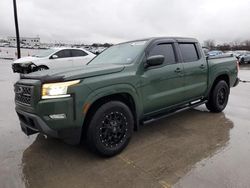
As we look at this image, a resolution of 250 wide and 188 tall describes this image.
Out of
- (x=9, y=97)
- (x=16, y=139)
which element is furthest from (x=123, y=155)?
(x=9, y=97)

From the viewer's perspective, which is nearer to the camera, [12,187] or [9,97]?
[12,187]

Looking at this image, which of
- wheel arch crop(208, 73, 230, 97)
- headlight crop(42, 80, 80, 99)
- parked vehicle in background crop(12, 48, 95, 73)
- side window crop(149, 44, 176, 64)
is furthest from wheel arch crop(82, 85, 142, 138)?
parked vehicle in background crop(12, 48, 95, 73)

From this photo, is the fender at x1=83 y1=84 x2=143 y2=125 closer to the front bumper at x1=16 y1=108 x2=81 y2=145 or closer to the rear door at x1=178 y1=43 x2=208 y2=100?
the front bumper at x1=16 y1=108 x2=81 y2=145

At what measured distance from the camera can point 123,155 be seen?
3.63 meters

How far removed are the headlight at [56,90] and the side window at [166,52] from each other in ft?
5.82

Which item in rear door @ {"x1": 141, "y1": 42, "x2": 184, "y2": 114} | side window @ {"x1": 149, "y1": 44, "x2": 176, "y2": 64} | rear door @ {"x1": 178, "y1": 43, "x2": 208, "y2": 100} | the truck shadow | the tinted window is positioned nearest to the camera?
the truck shadow

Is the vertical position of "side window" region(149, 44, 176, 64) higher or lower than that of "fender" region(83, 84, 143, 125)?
higher

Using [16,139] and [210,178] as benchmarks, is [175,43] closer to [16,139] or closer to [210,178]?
[210,178]

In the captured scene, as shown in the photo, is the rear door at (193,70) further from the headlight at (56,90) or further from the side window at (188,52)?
the headlight at (56,90)

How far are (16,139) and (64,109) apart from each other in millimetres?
1768

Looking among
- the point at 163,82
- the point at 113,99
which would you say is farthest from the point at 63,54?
the point at 113,99

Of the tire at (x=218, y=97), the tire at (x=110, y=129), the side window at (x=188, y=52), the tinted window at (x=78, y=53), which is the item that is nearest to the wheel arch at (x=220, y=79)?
the tire at (x=218, y=97)

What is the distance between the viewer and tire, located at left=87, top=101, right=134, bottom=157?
3289mm

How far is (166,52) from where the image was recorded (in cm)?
448
